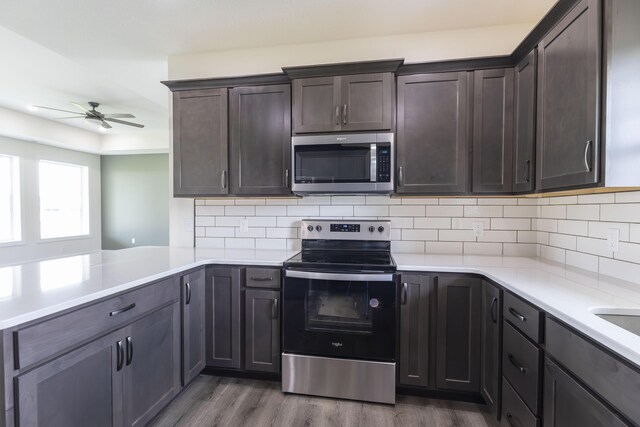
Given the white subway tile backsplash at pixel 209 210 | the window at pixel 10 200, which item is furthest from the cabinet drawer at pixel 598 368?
the window at pixel 10 200

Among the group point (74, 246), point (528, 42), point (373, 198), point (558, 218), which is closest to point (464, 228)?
point (558, 218)

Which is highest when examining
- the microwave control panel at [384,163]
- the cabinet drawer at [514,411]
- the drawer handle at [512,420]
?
the microwave control panel at [384,163]

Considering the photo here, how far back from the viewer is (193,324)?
197 cm

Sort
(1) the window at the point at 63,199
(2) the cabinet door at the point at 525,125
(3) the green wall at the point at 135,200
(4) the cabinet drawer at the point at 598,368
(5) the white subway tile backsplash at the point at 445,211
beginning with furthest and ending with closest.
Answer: (3) the green wall at the point at 135,200, (1) the window at the point at 63,199, (5) the white subway tile backsplash at the point at 445,211, (2) the cabinet door at the point at 525,125, (4) the cabinet drawer at the point at 598,368

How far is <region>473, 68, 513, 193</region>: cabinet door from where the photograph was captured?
2008mm

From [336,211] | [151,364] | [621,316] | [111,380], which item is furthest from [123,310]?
[621,316]

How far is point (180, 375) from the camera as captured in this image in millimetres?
1848

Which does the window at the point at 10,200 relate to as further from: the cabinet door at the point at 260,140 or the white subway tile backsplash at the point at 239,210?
the cabinet door at the point at 260,140

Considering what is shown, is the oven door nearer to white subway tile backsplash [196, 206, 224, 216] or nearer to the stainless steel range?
the stainless steel range

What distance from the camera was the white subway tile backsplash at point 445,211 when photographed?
2.36 metres

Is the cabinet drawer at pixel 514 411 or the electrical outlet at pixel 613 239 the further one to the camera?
the electrical outlet at pixel 613 239

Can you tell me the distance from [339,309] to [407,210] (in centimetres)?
99

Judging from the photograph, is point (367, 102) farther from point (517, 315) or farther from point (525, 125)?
point (517, 315)

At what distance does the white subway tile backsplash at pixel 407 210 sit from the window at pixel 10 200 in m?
6.52
